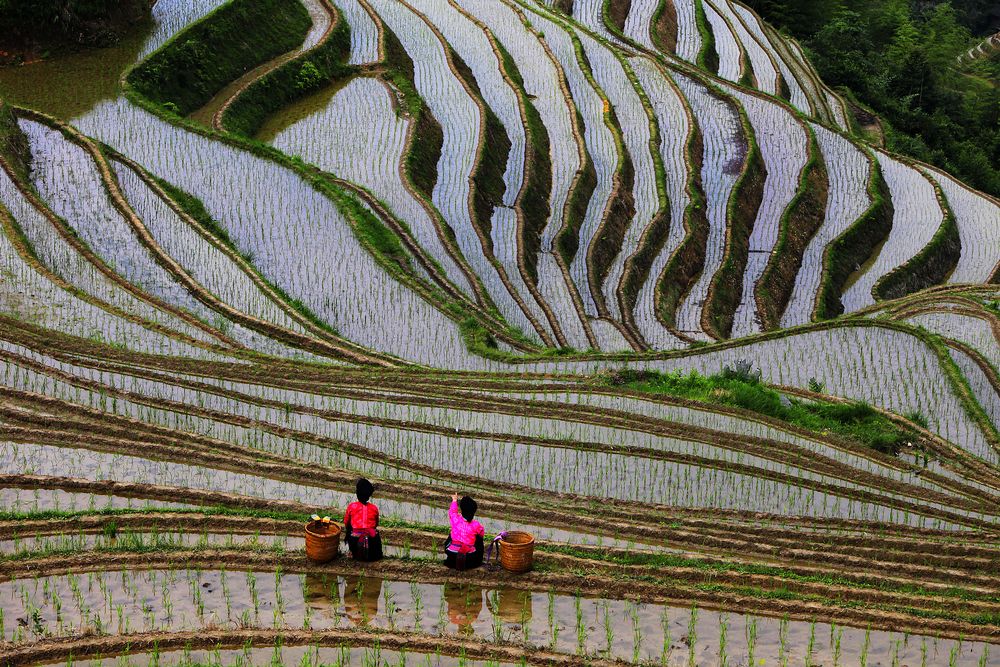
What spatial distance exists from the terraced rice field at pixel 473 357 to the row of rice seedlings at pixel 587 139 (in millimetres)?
116

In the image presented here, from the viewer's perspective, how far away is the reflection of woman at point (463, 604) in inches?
357

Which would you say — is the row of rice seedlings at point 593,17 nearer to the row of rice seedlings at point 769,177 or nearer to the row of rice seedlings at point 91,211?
the row of rice seedlings at point 769,177

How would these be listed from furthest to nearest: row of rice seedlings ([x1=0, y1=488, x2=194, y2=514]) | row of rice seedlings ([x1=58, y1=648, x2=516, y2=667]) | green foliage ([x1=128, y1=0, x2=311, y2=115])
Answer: green foliage ([x1=128, y1=0, x2=311, y2=115])
row of rice seedlings ([x1=0, y1=488, x2=194, y2=514])
row of rice seedlings ([x1=58, y1=648, x2=516, y2=667])

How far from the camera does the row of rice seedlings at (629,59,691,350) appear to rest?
1956cm

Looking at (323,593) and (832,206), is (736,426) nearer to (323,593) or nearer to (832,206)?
(323,593)

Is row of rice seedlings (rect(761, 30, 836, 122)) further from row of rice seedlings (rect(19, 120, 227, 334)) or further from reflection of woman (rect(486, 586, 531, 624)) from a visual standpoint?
reflection of woman (rect(486, 586, 531, 624))

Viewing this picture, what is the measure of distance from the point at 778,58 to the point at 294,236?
21912mm

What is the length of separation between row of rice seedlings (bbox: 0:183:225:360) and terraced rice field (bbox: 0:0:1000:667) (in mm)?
84

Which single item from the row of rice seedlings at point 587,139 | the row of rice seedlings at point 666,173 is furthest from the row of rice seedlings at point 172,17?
the row of rice seedlings at point 666,173

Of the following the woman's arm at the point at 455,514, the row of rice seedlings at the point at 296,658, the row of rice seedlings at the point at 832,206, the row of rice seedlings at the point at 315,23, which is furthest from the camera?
the row of rice seedlings at the point at 315,23

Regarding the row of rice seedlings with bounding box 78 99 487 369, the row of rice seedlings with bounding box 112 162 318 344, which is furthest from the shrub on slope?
the row of rice seedlings with bounding box 112 162 318 344

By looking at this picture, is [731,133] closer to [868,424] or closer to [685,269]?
[685,269]

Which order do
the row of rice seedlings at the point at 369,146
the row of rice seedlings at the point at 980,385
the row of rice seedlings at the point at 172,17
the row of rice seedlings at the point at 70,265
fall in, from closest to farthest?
the row of rice seedlings at the point at 980,385 → the row of rice seedlings at the point at 70,265 → the row of rice seedlings at the point at 369,146 → the row of rice seedlings at the point at 172,17

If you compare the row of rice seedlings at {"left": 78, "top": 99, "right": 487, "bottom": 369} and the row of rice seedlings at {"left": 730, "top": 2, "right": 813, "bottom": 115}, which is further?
the row of rice seedlings at {"left": 730, "top": 2, "right": 813, "bottom": 115}
